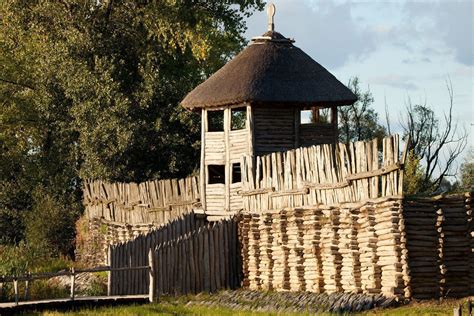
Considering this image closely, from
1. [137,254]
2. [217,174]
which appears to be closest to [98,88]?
[217,174]

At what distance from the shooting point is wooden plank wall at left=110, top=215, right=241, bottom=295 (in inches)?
1153

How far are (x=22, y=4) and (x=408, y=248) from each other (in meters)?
27.3

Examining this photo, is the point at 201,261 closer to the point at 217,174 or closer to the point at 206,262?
the point at 206,262

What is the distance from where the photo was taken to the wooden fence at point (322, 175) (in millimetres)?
24013

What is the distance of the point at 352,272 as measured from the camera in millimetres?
25703

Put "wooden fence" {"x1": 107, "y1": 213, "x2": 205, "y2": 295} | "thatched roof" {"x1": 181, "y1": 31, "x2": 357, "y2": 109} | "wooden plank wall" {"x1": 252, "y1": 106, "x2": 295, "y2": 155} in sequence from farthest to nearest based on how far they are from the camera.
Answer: "wooden plank wall" {"x1": 252, "y1": 106, "x2": 295, "y2": 155} → "thatched roof" {"x1": 181, "y1": 31, "x2": 357, "y2": 109} → "wooden fence" {"x1": 107, "y1": 213, "x2": 205, "y2": 295}

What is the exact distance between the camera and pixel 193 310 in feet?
83.4

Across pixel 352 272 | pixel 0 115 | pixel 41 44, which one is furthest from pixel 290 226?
pixel 0 115

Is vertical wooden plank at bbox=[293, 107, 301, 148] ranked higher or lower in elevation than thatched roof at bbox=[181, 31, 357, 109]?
lower

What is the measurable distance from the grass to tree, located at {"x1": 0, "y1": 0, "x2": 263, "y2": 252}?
14.4 metres

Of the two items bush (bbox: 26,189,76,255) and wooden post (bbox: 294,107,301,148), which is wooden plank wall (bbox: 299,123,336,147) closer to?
wooden post (bbox: 294,107,301,148)

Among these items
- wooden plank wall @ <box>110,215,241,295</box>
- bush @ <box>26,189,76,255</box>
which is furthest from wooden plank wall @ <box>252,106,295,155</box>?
bush @ <box>26,189,76,255</box>

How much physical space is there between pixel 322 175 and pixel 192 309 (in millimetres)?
4419

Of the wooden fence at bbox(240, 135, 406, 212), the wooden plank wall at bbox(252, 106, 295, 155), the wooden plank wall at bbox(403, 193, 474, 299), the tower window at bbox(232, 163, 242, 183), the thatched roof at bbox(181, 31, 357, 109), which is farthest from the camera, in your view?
the tower window at bbox(232, 163, 242, 183)
